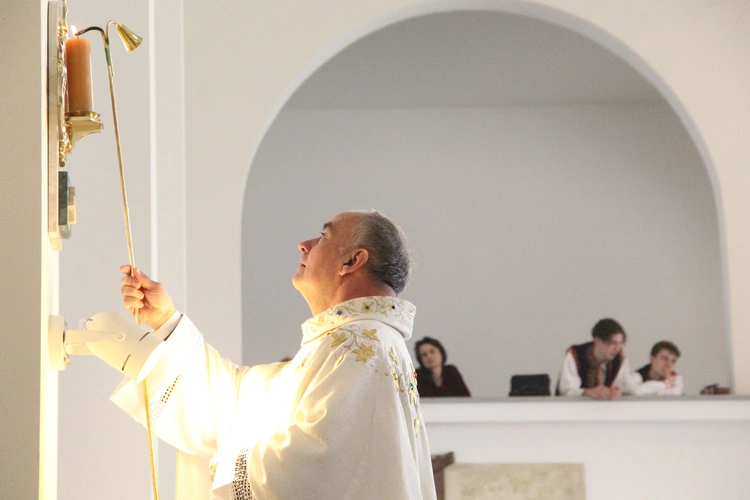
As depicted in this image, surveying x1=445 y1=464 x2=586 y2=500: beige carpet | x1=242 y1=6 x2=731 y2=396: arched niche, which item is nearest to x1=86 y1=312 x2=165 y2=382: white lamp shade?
x1=445 y1=464 x2=586 y2=500: beige carpet

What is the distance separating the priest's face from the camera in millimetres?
2887

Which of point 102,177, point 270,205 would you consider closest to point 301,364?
point 102,177

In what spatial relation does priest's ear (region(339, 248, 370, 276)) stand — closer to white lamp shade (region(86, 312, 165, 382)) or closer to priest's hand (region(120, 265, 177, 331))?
priest's hand (region(120, 265, 177, 331))

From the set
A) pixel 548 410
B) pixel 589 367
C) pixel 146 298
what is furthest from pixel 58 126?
pixel 589 367

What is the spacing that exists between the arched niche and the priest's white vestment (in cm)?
868

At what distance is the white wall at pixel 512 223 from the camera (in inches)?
454

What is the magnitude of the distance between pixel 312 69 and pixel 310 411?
391 cm

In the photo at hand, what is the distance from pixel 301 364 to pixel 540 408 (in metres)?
3.63

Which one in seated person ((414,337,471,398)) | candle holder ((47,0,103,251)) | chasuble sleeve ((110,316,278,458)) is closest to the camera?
candle holder ((47,0,103,251))

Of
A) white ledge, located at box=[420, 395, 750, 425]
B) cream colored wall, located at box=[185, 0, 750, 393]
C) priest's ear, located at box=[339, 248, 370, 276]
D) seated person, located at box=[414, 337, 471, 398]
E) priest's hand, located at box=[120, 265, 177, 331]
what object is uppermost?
cream colored wall, located at box=[185, 0, 750, 393]

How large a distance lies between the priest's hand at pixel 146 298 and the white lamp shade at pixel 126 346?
1.27 ft

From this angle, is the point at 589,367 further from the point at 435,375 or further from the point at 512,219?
the point at 512,219

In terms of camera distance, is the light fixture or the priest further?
the priest
